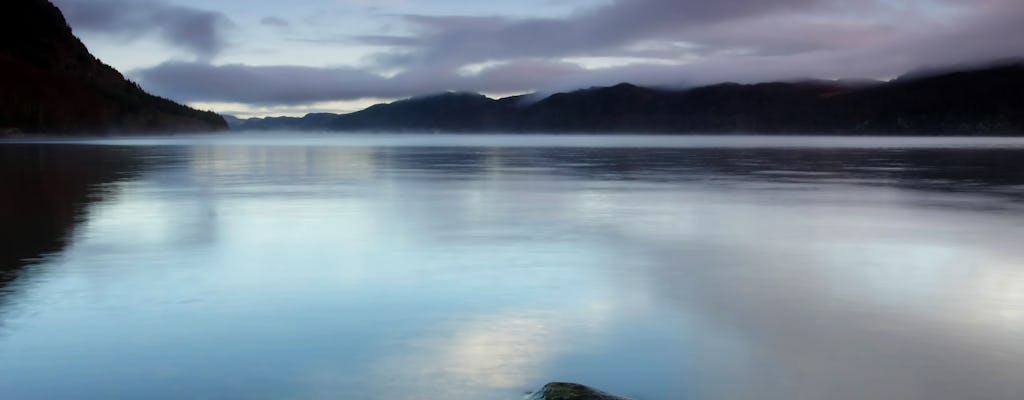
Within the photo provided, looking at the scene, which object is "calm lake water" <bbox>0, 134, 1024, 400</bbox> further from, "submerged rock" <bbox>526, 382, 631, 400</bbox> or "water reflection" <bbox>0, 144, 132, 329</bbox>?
"submerged rock" <bbox>526, 382, 631, 400</bbox>

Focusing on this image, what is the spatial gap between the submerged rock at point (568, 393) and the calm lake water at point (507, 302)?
45 centimetres

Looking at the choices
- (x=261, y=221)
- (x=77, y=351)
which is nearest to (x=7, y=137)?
(x=261, y=221)

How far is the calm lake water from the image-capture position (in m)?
7.47

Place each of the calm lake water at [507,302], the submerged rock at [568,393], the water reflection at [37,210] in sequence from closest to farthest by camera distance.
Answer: the submerged rock at [568,393]
the calm lake water at [507,302]
the water reflection at [37,210]

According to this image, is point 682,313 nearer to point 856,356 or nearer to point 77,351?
point 856,356

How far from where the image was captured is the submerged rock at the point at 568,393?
254 inches

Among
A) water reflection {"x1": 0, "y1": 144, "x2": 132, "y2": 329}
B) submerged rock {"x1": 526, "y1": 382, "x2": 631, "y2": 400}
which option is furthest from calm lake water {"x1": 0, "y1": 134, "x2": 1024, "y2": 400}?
submerged rock {"x1": 526, "y1": 382, "x2": 631, "y2": 400}

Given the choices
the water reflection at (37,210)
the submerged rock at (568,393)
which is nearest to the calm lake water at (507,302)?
the water reflection at (37,210)

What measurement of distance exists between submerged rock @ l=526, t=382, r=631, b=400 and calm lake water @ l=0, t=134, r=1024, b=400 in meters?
0.45

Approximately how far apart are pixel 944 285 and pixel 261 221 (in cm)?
1392

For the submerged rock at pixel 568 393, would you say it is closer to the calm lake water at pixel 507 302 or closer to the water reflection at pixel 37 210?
the calm lake water at pixel 507 302

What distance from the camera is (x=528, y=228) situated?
1845 centimetres

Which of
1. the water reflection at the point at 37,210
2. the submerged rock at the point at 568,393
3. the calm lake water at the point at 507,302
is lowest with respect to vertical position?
the calm lake water at the point at 507,302

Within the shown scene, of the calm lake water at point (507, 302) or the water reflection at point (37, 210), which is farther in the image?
the water reflection at point (37, 210)
